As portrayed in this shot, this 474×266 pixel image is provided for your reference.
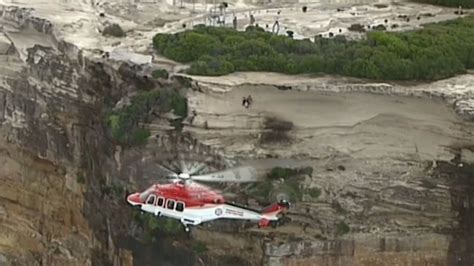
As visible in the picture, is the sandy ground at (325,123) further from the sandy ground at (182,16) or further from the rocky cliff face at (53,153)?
the sandy ground at (182,16)

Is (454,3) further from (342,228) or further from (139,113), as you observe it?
(139,113)

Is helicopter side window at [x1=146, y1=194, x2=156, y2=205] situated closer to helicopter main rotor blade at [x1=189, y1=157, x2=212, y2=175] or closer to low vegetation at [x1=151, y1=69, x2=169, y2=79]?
helicopter main rotor blade at [x1=189, y1=157, x2=212, y2=175]

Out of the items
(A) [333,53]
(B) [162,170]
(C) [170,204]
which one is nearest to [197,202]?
(C) [170,204]

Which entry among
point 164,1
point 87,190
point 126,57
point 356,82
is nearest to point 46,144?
point 87,190

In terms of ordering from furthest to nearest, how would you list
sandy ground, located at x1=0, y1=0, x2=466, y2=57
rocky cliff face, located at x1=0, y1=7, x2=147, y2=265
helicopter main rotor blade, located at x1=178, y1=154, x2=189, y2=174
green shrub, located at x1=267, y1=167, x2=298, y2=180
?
sandy ground, located at x1=0, y1=0, x2=466, y2=57, rocky cliff face, located at x1=0, y1=7, x2=147, y2=265, helicopter main rotor blade, located at x1=178, y1=154, x2=189, y2=174, green shrub, located at x1=267, y1=167, x2=298, y2=180

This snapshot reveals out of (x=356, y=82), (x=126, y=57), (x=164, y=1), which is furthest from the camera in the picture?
(x=164, y=1)

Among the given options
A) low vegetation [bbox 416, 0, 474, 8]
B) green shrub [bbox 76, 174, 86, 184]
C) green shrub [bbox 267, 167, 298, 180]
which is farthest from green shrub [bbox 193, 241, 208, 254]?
low vegetation [bbox 416, 0, 474, 8]

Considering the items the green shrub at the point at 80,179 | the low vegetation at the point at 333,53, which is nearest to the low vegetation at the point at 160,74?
the low vegetation at the point at 333,53

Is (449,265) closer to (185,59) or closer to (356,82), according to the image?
(356,82)
